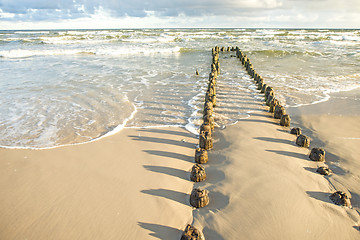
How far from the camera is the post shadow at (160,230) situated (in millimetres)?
2705

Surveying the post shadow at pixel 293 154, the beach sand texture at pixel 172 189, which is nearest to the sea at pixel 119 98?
the beach sand texture at pixel 172 189

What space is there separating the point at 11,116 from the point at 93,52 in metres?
17.0

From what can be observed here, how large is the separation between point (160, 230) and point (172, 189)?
0.73 meters

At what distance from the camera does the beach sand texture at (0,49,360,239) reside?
279 centimetres

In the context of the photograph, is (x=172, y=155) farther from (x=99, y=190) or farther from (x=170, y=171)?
(x=99, y=190)

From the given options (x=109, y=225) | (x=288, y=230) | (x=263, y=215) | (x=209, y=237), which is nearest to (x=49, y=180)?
(x=109, y=225)

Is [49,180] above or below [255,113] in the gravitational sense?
below

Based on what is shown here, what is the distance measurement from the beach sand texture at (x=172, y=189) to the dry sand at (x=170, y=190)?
1 cm

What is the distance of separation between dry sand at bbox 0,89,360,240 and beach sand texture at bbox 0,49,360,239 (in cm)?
1

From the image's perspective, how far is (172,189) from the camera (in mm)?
3430

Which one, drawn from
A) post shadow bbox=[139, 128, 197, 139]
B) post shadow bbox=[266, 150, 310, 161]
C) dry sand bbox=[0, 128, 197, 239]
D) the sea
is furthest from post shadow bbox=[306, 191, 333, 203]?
the sea

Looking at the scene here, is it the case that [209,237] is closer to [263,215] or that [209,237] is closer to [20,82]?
[263,215]

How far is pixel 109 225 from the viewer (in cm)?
284

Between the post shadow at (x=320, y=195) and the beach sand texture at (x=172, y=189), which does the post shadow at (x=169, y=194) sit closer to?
the beach sand texture at (x=172, y=189)
